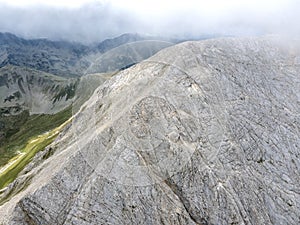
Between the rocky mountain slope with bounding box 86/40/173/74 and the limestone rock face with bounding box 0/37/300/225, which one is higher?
the rocky mountain slope with bounding box 86/40/173/74

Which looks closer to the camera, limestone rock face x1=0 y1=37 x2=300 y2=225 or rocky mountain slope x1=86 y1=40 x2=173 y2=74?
limestone rock face x1=0 y1=37 x2=300 y2=225

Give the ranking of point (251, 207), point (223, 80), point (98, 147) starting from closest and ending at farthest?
A: point (251, 207)
point (98, 147)
point (223, 80)

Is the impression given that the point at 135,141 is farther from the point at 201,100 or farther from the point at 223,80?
the point at 223,80

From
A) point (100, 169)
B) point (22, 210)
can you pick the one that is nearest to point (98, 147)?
point (100, 169)

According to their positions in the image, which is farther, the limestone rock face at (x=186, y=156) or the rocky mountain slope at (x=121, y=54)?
the rocky mountain slope at (x=121, y=54)

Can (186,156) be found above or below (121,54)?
below

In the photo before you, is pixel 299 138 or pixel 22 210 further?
pixel 299 138

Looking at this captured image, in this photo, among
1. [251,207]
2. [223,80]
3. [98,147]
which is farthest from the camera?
[223,80]

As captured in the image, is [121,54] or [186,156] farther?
[121,54]
